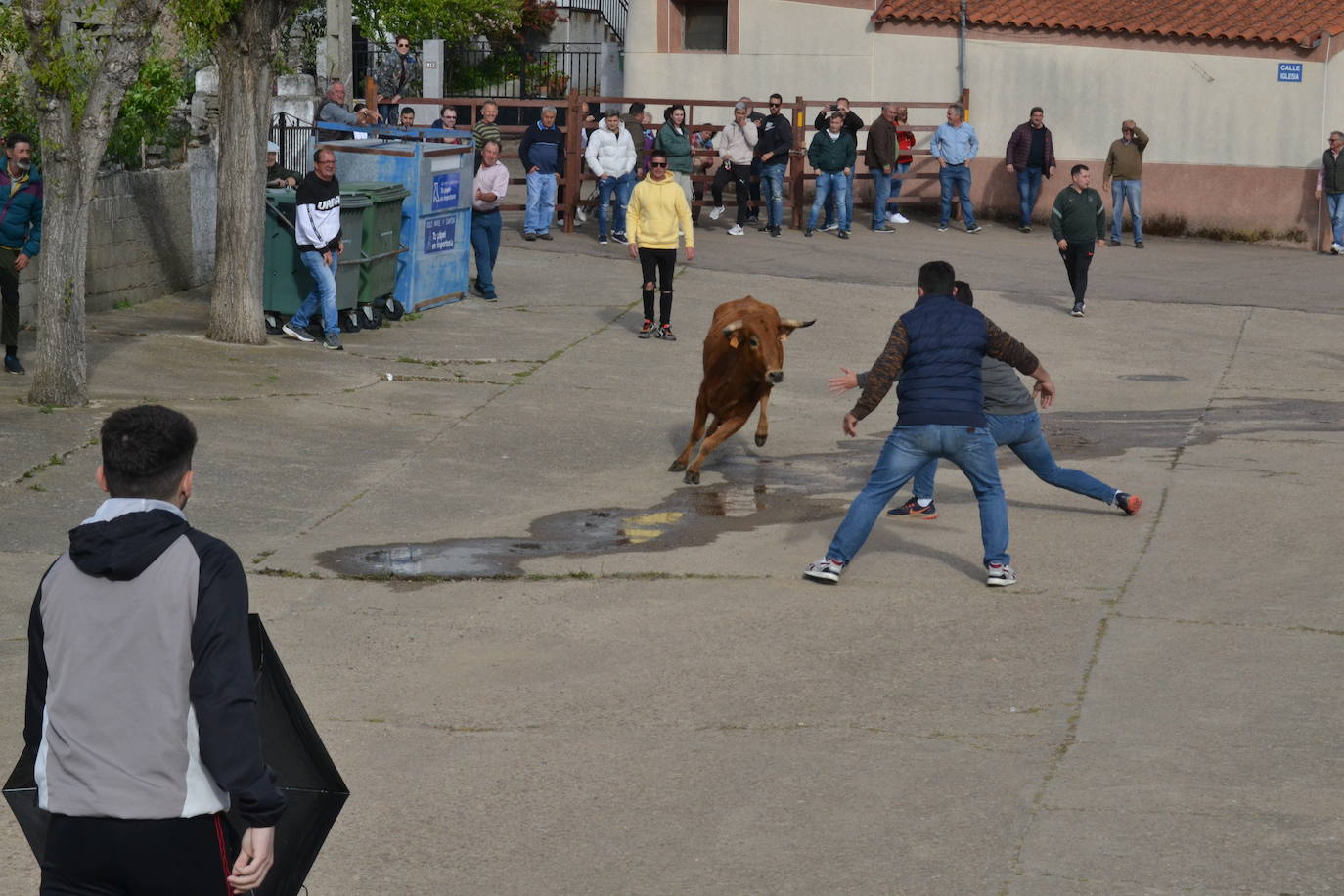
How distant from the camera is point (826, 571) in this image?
29.8 ft

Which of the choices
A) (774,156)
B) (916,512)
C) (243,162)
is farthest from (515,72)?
(916,512)

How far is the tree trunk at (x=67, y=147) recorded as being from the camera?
11758 millimetres

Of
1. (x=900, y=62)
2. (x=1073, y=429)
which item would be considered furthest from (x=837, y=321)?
(x=900, y=62)

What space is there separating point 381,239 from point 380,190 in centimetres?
47

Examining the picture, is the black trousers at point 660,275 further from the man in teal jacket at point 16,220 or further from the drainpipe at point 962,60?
the drainpipe at point 962,60

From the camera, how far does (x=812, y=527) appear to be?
1048 centimetres

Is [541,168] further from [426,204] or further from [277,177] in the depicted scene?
[277,177]

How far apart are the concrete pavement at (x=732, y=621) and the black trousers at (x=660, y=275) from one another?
55 cm

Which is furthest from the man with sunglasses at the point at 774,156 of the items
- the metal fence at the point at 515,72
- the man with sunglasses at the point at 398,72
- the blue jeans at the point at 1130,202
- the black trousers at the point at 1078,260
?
the metal fence at the point at 515,72


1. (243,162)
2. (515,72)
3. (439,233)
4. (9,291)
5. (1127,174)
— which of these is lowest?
(9,291)

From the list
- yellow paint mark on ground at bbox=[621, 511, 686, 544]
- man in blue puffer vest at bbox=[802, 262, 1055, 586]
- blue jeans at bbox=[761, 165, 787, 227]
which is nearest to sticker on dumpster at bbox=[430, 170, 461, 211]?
blue jeans at bbox=[761, 165, 787, 227]

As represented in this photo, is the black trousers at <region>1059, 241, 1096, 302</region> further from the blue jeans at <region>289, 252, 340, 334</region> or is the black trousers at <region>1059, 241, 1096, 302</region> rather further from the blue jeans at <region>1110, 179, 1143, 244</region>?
the blue jeans at <region>289, 252, 340, 334</region>

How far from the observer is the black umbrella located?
4.07 meters

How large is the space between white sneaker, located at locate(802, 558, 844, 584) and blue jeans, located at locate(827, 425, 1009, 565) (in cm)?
8
